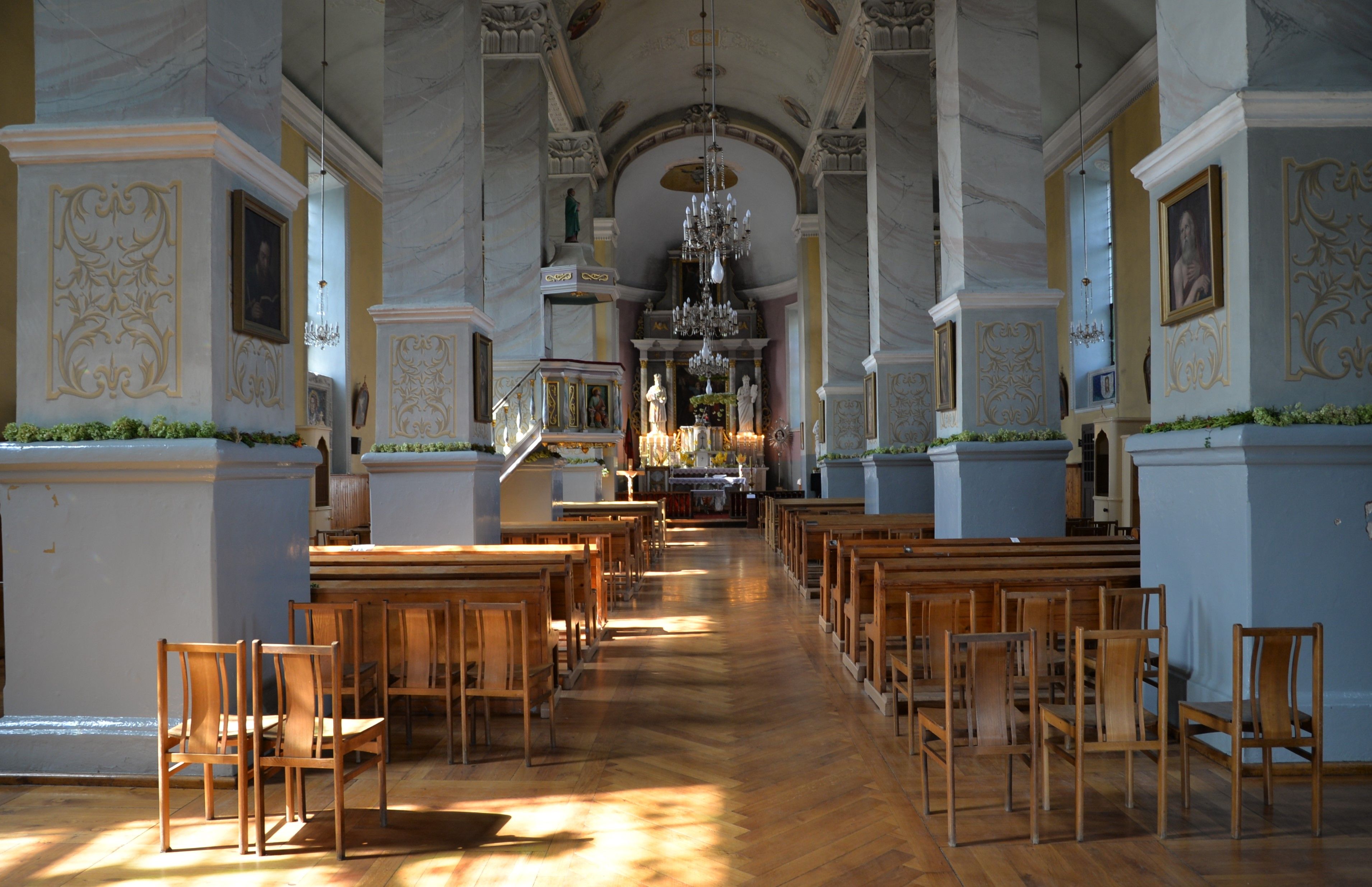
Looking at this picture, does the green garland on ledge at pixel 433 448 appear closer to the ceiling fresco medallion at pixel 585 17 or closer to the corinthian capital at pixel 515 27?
the corinthian capital at pixel 515 27

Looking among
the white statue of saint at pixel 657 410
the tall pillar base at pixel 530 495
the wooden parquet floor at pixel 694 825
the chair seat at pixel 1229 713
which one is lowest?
the wooden parquet floor at pixel 694 825

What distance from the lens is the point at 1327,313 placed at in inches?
162

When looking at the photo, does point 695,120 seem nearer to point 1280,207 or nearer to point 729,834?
point 1280,207

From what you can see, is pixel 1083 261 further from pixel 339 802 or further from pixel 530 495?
pixel 339 802

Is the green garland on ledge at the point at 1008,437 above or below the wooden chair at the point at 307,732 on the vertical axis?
above

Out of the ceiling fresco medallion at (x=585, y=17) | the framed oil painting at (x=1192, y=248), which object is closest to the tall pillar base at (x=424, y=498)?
the framed oil painting at (x=1192, y=248)

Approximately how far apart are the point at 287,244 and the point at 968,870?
4.03 metres

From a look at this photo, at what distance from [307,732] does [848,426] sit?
12503 millimetres

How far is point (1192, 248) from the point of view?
450cm

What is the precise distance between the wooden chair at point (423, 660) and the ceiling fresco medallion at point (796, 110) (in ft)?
51.9

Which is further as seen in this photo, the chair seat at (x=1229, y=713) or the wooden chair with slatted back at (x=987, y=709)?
the chair seat at (x=1229, y=713)

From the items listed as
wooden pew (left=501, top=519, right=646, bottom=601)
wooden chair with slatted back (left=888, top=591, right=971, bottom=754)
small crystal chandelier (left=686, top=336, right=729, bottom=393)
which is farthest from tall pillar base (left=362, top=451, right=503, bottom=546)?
small crystal chandelier (left=686, top=336, right=729, bottom=393)

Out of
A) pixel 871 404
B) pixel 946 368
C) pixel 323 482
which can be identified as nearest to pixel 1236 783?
pixel 946 368

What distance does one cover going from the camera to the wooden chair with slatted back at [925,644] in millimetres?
4246
